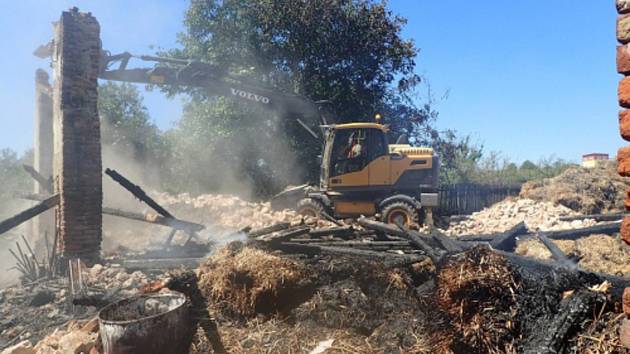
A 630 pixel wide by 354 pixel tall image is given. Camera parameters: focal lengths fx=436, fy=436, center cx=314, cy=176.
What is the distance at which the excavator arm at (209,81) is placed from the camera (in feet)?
36.9

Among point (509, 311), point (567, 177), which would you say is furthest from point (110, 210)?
point (567, 177)

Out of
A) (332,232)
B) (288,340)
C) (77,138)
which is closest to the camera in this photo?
(288,340)

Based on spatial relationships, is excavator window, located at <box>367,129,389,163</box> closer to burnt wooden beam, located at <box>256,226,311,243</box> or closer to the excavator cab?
the excavator cab

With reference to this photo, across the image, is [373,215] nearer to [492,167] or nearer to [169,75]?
[169,75]

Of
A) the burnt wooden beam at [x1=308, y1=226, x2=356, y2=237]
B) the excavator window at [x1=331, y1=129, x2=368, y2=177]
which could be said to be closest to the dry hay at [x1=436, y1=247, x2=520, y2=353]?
the burnt wooden beam at [x1=308, y1=226, x2=356, y2=237]

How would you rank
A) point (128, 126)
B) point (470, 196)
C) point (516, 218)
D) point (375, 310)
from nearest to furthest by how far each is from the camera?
1. point (375, 310)
2. point (516, 218)
3. point (470, 196)
4. point (128, 126)

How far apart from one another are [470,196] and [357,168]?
869 centimetres

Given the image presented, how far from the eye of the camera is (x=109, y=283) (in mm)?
7293

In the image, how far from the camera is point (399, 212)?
1270cm

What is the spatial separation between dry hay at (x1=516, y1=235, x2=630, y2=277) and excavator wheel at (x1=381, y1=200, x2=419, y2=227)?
10.3 feet

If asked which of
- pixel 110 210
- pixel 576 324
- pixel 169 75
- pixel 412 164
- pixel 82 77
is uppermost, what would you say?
pixel 169 75

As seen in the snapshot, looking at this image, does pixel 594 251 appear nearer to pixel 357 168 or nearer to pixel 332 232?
pixel 332 232

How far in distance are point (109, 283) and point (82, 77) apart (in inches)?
153

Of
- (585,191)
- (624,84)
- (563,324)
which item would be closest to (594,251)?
(563,324)
